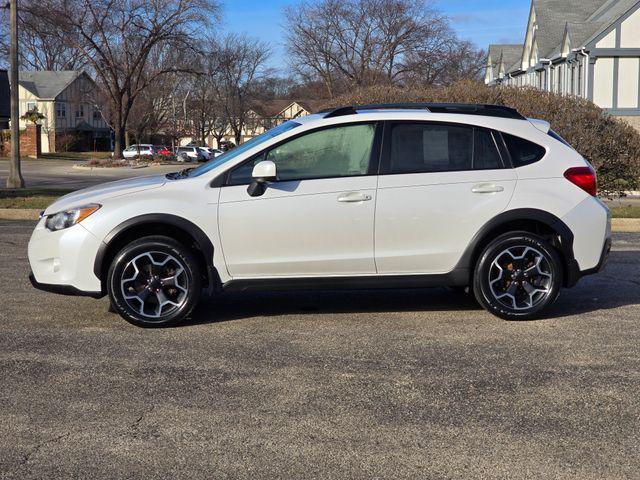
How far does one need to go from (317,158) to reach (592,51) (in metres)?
30.7

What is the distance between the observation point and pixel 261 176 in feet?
20.7

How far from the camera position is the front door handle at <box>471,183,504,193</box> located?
6.62 metres

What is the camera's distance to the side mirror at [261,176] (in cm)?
630

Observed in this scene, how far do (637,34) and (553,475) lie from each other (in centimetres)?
3417

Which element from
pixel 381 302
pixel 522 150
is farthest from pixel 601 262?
pixel 381 302

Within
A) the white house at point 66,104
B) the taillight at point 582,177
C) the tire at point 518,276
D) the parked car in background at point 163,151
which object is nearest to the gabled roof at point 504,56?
the parked car in background at point 163,151

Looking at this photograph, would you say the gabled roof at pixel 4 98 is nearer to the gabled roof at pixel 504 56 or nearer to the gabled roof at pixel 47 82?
the gabled roof at pixel 504 56

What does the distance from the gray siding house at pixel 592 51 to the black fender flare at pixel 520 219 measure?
23.7m

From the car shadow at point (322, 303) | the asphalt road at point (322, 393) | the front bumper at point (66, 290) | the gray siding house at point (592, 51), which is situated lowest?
A: the asphalt road at point (322, 393)

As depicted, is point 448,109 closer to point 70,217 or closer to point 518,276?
point 518,276

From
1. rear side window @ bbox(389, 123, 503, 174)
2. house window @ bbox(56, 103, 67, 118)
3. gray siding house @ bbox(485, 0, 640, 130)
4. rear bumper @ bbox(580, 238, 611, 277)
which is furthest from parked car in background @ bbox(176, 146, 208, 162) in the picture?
rear bumper @ bbox(580, 238, 611, 277)

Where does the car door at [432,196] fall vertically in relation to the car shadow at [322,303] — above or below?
above

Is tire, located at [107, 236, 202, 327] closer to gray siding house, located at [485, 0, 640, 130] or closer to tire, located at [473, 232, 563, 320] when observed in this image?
tire, located at [473, 232, 563, 320]

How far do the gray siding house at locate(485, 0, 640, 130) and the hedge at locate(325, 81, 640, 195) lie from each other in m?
12.0
